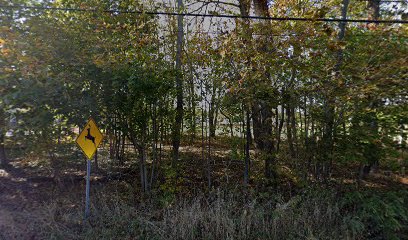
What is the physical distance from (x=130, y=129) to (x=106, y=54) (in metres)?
1.45

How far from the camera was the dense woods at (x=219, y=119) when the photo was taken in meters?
3.96

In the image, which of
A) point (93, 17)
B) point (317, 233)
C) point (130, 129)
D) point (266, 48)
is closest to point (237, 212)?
point (317, 233)

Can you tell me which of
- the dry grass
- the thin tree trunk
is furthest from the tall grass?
the thin tree trunk

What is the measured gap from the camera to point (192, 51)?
5258 millimetres

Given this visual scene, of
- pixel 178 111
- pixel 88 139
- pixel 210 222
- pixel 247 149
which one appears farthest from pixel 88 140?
pixel 247 149

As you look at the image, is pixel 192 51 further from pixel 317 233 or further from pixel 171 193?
pixel 317 233

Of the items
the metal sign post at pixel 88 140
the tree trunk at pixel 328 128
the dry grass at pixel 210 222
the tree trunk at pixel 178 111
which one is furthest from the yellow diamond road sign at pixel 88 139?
the tree trunk at pixel 328 128

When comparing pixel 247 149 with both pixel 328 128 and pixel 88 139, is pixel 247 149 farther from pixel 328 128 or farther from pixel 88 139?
pixel 88 139

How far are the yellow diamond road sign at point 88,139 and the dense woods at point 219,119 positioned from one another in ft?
1.32

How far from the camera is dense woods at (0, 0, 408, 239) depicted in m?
3.96

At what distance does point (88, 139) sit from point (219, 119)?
7.50 ft

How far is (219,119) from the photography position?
5047 mm

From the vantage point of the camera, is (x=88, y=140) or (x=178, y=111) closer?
(x=88, y=140)

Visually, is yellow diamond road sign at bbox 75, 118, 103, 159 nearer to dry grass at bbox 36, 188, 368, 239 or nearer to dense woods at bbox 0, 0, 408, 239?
dense woods at bbox 0, 0, 408, 239
